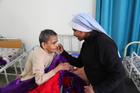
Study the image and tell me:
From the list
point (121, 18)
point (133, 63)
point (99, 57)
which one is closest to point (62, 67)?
point (99, 57)

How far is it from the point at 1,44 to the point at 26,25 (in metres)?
0.60

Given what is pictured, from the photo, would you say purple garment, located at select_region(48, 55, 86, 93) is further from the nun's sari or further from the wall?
the wall

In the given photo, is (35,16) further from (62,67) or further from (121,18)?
(62,67)

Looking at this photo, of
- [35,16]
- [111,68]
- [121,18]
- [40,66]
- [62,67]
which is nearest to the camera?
[111,68]

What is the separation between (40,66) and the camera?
1.83m

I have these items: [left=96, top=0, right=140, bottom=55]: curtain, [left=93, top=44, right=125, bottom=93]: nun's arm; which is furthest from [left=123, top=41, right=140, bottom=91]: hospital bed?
[left=93, top=44, right=125, bottom=93]: nun's arm

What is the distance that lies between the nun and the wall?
1.46 m

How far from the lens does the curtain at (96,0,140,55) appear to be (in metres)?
2.82

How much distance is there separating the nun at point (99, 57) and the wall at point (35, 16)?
146 cm

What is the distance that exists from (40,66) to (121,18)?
65.0 inches

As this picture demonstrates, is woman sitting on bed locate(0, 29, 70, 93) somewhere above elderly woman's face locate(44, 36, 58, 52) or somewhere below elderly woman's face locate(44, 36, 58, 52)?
below

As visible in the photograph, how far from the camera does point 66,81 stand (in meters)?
1.99

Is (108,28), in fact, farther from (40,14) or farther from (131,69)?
(40,14)

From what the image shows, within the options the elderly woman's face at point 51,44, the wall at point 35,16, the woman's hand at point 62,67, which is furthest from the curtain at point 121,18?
the elderly woman's face at point 51,44
